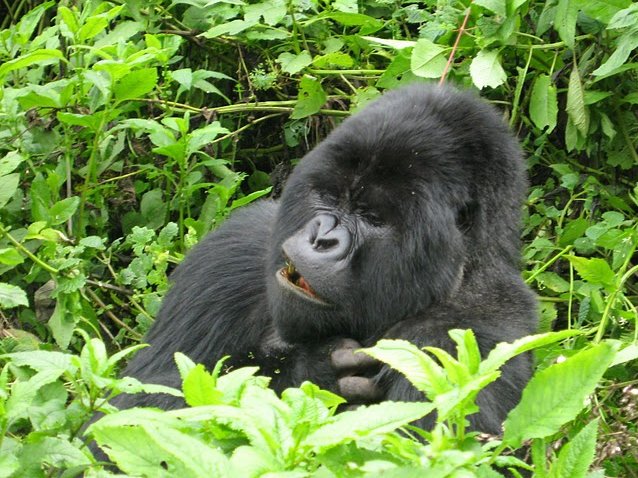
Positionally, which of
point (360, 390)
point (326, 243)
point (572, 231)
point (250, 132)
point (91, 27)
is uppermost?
point (91, 27)

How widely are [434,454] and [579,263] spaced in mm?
1879

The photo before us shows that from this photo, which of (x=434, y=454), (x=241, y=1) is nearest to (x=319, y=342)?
(x=434, y=454)

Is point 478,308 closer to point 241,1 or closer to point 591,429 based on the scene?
point 591,429

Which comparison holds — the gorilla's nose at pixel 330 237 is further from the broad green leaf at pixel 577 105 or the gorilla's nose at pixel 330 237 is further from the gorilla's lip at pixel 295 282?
the broad green leaf at pixel 577 105

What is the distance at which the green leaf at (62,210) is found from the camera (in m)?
3.89

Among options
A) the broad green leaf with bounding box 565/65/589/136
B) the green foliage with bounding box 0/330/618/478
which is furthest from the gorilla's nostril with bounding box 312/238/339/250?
the broad green leaf with bounding box 565/65/589/136

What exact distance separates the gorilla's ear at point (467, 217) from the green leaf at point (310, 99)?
1644mm

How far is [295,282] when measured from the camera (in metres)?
3.07

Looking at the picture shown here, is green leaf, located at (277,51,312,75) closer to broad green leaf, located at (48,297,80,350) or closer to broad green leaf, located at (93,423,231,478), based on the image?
broad green leaf, located at (48,297,80,350)

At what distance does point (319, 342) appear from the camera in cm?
315

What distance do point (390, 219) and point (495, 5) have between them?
1416 millimetres

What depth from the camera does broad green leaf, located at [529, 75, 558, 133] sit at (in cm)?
428

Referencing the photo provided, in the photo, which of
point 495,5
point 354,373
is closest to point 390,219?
point 354,373

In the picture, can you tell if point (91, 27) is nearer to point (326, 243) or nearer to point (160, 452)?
point (326, 243)
